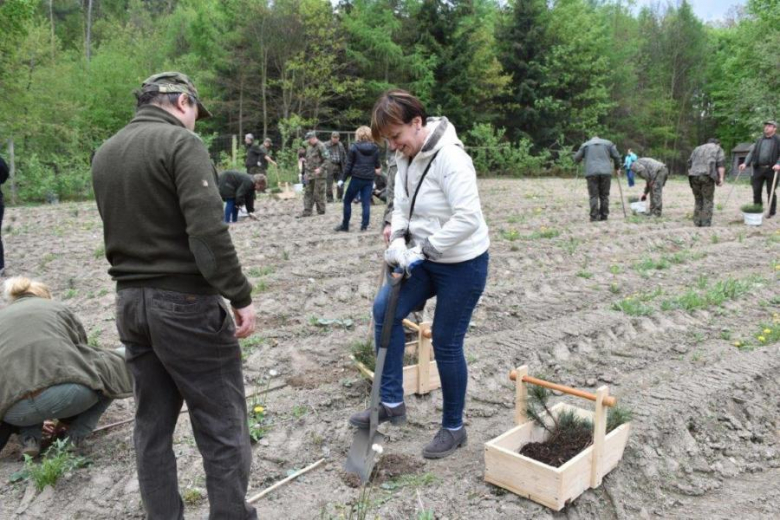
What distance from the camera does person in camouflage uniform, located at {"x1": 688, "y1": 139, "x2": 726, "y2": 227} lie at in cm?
1145

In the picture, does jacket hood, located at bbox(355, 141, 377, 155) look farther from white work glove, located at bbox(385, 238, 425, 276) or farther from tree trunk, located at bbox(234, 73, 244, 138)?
tree trunk, located at bbox(234, 73, 244, 138)

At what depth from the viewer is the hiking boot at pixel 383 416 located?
3.70 metres

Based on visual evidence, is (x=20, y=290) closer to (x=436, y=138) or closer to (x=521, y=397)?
(x=436, y=138)

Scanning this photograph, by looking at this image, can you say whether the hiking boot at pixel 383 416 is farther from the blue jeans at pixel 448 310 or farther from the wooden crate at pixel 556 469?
the wooden crate at pixel 556 469

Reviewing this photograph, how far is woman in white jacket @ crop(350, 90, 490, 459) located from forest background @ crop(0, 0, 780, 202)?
59.9 feet

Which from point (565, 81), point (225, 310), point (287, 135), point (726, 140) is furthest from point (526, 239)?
point (726, 140)

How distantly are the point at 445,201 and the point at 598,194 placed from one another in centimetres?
982

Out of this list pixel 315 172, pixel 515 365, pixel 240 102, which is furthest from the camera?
pixel 240 102

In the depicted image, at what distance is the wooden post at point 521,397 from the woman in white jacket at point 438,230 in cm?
32

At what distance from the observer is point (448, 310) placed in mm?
3283

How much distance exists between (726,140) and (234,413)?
1944 inches

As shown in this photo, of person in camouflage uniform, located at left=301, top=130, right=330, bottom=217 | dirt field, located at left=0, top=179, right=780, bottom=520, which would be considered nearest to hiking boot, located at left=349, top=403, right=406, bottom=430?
dirt field, located at left=0, top=179, right=780, bottom=520

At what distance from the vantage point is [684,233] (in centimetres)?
1062

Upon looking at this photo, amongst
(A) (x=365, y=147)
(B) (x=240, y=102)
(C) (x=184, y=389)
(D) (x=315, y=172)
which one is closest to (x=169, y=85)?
(C) (x=184, y=389)
